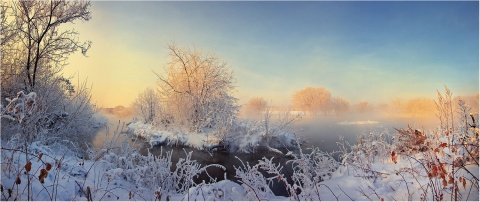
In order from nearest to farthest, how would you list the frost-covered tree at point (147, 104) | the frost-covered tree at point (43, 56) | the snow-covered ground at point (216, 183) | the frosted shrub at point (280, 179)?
the snow-covered ground at point (216, 183)
the frosted shrub at point (280, 179)
the frost-covered tree at point (43, 56)
the frost-covered tree at point (147, 104)

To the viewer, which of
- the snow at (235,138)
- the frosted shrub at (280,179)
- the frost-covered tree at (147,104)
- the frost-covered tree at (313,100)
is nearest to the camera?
the frosted shrub at (280,179)

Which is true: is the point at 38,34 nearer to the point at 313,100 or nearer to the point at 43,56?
the point at 43,56

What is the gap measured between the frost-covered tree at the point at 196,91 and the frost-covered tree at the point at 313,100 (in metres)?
27.6

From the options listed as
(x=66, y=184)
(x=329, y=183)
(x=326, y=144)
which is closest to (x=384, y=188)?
(x=329, y=183)

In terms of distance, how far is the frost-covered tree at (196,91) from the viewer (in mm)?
19250

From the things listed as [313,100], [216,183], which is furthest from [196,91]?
[313,100]

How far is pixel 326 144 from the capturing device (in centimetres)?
1520

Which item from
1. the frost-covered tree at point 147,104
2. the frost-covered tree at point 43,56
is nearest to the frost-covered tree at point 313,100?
the frost-covered tree at point 147,104

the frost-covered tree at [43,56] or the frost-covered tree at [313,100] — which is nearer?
the frost-covered tree at [43,56]

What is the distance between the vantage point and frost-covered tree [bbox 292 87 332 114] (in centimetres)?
4666

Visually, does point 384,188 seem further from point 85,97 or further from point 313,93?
point 313,93

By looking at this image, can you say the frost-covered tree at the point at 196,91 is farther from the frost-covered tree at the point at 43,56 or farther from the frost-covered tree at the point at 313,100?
the frost-covered tree at the point at 313,100

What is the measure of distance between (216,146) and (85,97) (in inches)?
264

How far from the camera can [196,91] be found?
20578 mm
